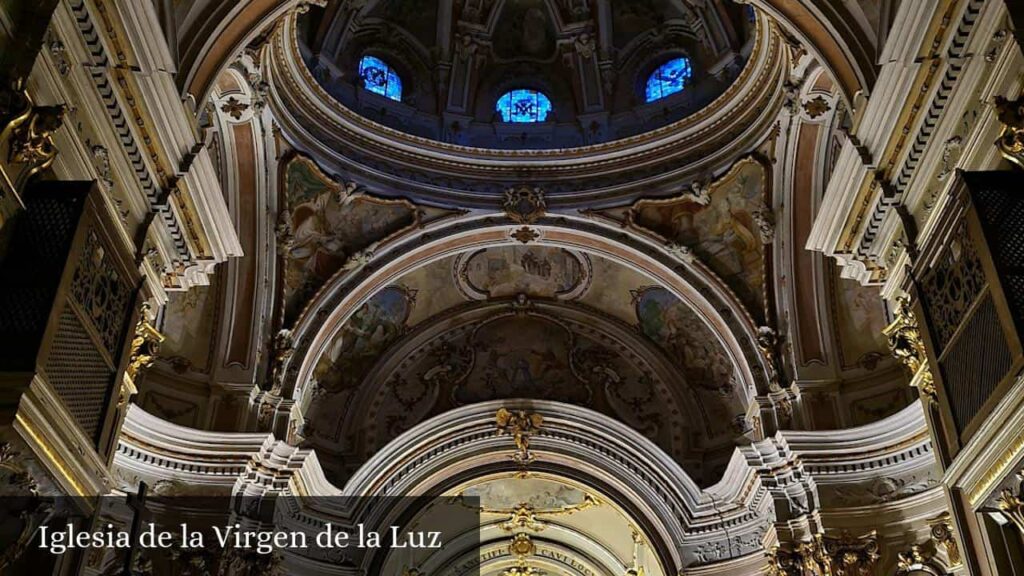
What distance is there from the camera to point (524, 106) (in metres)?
16.4

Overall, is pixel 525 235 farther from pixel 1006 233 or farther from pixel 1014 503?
pixel 1014 503

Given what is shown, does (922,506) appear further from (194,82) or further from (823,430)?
(194,82)

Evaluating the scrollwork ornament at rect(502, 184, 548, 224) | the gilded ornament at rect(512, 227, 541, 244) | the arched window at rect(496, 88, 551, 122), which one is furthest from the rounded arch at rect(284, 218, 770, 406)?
the arched window at rect(496, 88, 551, 122)

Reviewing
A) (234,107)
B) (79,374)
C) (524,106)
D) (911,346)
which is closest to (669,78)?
(524,106)

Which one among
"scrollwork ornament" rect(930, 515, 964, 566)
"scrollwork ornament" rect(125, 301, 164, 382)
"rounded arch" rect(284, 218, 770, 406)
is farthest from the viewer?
"rounded arch" rect(284, 218, 770, 406)

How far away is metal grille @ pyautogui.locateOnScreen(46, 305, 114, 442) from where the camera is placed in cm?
608

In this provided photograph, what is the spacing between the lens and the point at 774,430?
13.3 metres

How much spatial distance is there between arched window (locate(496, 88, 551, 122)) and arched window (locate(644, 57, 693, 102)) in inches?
65.9

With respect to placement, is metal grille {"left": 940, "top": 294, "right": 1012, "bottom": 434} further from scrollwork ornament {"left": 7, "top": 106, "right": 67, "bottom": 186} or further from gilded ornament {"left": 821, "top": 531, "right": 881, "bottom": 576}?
scrollwork ornament {"left": 7, "top": 106, "right": 67, "bottom": 186}

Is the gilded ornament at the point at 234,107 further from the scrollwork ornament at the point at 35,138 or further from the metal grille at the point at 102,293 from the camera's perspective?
the scrollwork ornament at the point at 35,138

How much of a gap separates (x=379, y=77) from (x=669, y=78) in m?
4.55

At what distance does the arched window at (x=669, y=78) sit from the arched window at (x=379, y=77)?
396 centimetres

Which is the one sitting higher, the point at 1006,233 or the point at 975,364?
the point at 1006,233

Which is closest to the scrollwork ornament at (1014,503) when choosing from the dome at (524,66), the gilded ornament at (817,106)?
the gilded ornament at (817,106)
